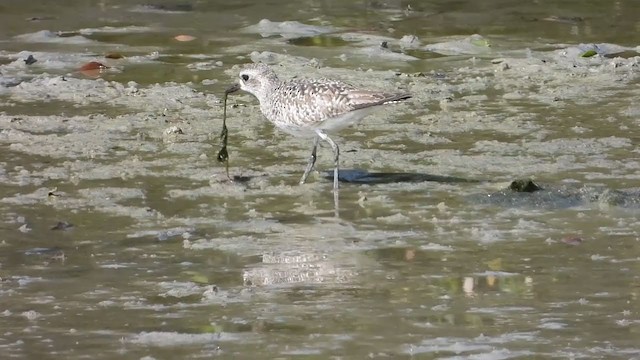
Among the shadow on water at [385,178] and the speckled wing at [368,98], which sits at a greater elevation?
the speckled wing at [368,98]

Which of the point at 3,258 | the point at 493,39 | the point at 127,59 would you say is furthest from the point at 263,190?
the point at 493,39

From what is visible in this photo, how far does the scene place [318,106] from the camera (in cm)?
992

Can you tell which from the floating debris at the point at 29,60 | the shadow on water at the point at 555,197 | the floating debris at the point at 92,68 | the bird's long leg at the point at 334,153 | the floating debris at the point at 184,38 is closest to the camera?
the shadow on water at the point at 555,197

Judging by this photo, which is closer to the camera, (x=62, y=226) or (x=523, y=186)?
(x=62, y=226)

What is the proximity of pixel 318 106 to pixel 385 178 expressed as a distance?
0.66 metres

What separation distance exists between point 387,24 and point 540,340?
9.15 meters

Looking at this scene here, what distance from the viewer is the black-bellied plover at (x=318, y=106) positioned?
9.74 metres

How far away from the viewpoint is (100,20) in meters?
15.3

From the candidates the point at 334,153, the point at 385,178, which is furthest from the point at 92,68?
the point at 385,178

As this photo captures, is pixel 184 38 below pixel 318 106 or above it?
below

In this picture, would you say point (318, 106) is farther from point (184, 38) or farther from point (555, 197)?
point (184, 38)

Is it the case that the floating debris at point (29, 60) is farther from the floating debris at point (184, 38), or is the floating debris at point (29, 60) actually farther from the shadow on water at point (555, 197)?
the shadow on water at point (555, 197)

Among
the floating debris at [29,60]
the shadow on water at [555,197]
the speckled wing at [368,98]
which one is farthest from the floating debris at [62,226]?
the floating debris at [29,60]

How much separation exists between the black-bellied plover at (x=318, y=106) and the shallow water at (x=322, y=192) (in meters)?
0.27
